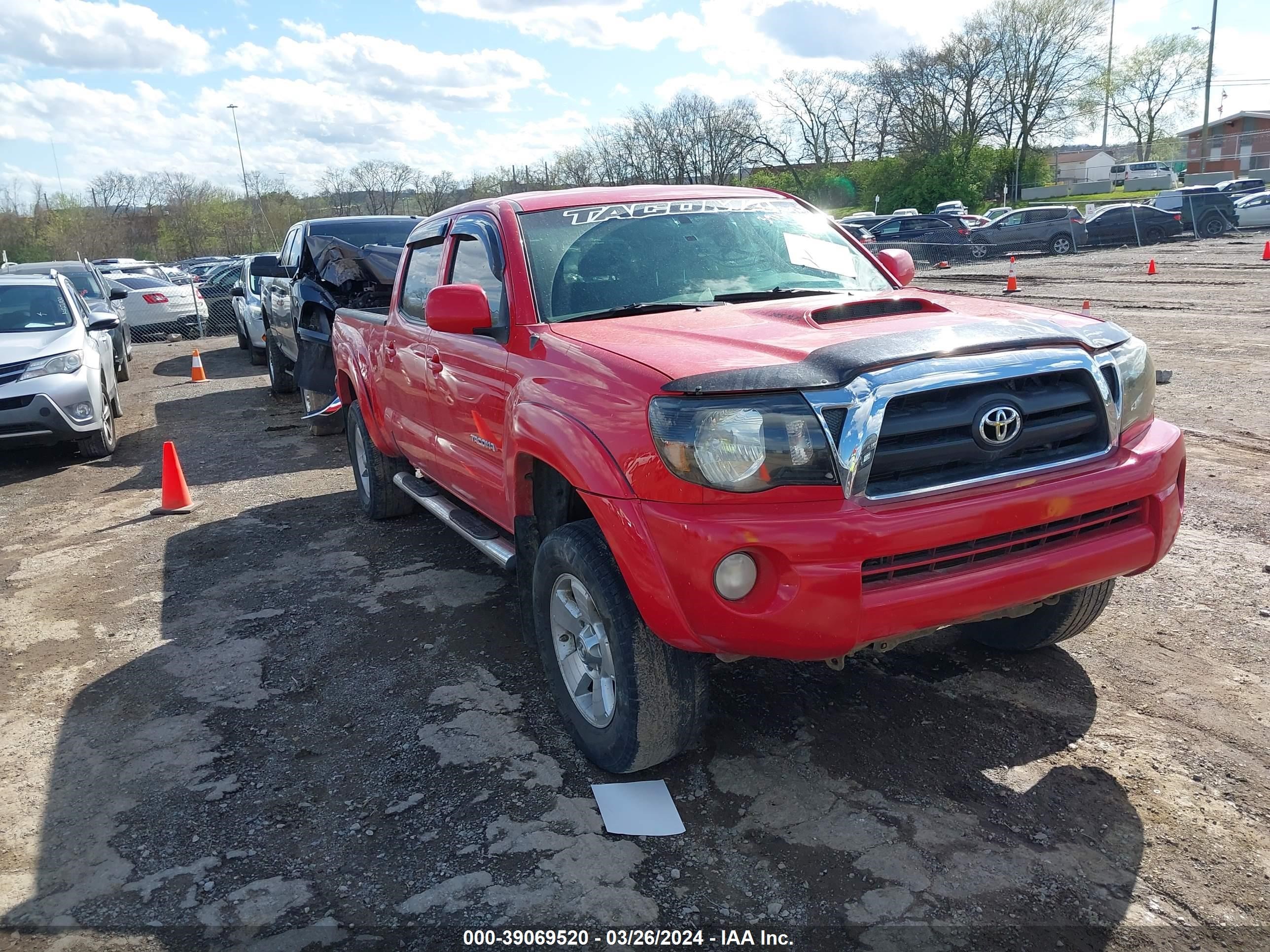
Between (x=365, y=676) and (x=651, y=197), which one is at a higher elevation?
(x=651, y=197)

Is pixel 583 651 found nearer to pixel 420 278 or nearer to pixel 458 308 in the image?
pixel 458 308

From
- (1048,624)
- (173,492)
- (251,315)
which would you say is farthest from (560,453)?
(251,315)

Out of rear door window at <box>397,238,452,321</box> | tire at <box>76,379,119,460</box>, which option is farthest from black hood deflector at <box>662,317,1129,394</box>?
tire at <box>76,379,119,460</box>

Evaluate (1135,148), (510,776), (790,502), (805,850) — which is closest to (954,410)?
(790,502)

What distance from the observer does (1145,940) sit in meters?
2.51

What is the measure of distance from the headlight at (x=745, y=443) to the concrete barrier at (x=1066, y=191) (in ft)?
199

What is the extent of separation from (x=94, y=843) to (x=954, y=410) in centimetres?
305

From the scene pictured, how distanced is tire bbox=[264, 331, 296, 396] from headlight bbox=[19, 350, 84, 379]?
3.59 metres

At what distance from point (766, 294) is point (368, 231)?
7342 mm

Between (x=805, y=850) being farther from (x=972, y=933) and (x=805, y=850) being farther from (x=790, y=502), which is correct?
(x=790, y=502)

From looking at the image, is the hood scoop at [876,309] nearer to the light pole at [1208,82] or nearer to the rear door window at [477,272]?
the rear door window at [477,272]

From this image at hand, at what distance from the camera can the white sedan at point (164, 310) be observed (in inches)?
835

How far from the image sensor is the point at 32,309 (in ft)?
31.9

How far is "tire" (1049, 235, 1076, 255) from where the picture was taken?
30.3m
